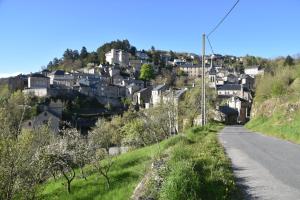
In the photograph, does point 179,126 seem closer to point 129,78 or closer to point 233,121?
point 233,121

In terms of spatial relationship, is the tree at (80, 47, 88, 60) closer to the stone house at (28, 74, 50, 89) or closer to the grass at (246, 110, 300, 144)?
the stone house at (28, 74, 50, 89)

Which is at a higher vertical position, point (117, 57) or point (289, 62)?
point (117, 57)

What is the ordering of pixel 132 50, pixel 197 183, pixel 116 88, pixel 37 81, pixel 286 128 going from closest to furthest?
pixel 197 183 → pixel 286 128 → pixel 37 81 → pixel 116 88 → pixel 132 50

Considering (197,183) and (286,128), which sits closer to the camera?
(197,183)

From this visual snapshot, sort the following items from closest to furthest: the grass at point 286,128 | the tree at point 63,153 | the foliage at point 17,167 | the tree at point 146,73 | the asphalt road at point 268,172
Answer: the asphalt road at point 268,172, the foliage at point 17,167, the tree at point 63,153, the grass at point 286,128, the tree at point 146,73

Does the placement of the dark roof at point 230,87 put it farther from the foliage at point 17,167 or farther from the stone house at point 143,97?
the foliage at point 17,167

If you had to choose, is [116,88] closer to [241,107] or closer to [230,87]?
[230,87]

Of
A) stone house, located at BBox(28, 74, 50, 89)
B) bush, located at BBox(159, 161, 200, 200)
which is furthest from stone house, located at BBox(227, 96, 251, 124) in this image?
bush, located at BBox(159, 161, 200, 200)

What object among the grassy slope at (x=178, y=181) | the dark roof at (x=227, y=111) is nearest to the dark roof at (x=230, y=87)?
the dark roof at (x=227, y=111)

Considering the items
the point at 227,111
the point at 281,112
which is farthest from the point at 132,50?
the point at 281,112

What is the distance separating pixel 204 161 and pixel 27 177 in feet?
16.5

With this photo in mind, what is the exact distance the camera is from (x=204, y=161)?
12734 mm

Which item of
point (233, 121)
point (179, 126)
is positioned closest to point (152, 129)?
point (179, 126)

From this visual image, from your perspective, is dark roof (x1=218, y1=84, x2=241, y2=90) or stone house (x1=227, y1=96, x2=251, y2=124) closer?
stone house (x1=227, y1=96, x2=251, y2=124)
